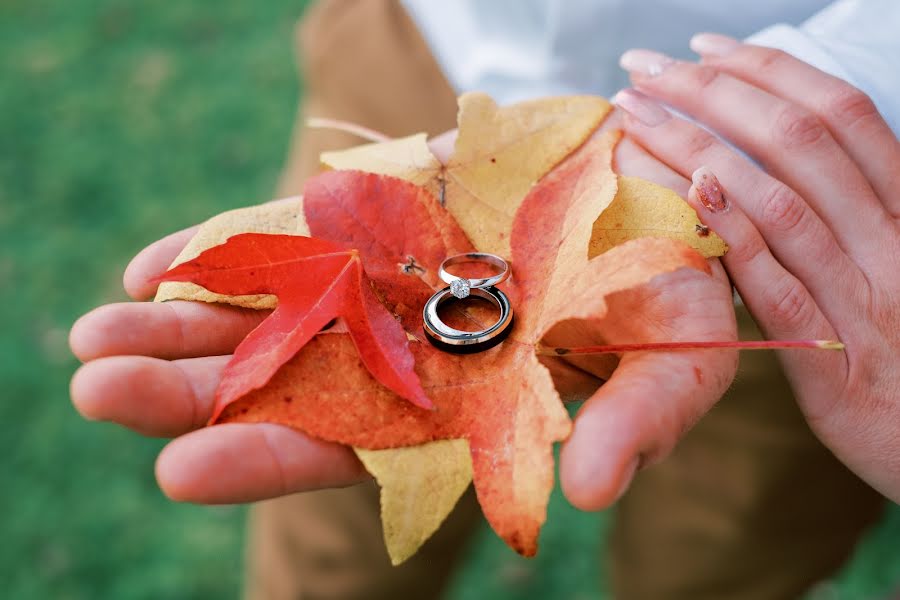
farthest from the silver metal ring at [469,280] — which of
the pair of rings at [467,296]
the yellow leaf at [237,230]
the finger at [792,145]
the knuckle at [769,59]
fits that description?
the knuckle at [769,59]

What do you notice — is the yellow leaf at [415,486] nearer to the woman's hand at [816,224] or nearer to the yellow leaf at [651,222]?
the yellow leaf at [651,222]

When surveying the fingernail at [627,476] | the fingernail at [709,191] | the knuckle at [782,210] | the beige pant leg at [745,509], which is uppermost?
A: the fingernail at [709,191]

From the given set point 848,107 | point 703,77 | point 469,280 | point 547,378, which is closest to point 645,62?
point 703,77

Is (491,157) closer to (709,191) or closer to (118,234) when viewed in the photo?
(709,191)

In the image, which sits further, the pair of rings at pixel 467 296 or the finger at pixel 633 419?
the pair of rings at pixel 467 296

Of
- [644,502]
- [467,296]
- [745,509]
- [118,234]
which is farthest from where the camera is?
[118,234]

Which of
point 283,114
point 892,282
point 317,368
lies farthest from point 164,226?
point 892,282

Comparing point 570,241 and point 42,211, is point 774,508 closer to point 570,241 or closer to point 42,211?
point 570,241
